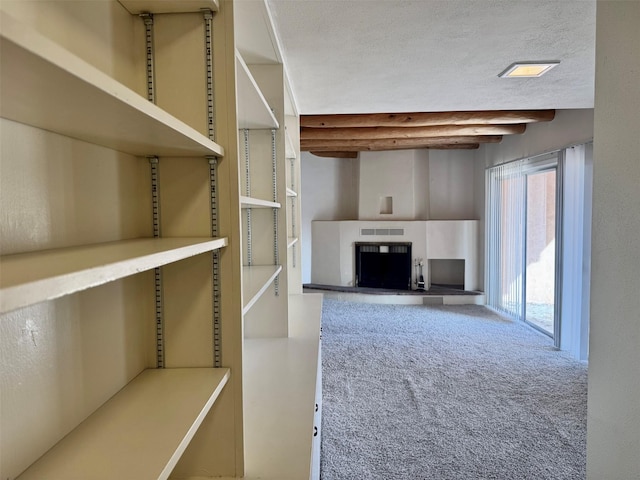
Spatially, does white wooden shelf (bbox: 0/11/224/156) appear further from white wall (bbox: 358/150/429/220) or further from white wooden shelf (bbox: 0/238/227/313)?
white wall (bbox: 358/150/429/220)

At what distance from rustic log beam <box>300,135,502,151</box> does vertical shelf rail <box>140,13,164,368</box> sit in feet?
15.9

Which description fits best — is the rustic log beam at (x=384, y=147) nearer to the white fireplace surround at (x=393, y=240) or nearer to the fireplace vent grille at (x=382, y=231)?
the white fireplace surround at (x=393, y=240)

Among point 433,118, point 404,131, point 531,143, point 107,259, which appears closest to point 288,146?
point 107,259

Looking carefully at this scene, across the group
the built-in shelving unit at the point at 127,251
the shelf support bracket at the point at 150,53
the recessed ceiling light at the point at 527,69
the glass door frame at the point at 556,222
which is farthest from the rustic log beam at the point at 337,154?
the shelf support bracket at the point at 150,53

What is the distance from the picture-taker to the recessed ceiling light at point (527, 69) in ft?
8.19

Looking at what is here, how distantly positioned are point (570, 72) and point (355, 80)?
4.59ft

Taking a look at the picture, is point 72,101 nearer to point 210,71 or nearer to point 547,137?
point 210,71

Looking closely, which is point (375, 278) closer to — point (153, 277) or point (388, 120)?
point (388, 120)

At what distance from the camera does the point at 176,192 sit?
110 cm

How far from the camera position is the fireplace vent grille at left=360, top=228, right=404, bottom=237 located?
268 inches

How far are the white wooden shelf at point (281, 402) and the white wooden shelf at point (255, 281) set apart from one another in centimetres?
37

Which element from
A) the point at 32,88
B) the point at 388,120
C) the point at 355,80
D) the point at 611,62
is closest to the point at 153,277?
the point at 32,88

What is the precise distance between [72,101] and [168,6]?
1.88 ft

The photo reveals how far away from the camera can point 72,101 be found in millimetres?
604
